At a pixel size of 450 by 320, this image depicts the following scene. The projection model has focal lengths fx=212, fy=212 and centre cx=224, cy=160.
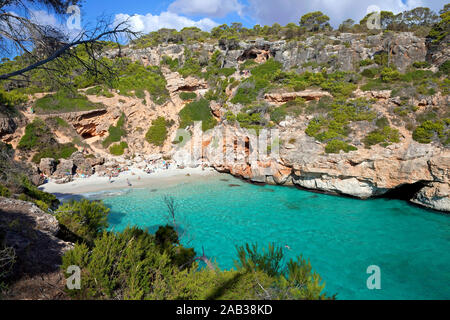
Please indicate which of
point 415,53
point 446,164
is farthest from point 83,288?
point 415,53

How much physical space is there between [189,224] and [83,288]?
8.07m

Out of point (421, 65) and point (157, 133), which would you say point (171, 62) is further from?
point (421, 65)

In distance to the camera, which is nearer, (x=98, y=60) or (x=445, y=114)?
(x=98, y=60)

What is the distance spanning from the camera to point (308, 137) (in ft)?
55.4

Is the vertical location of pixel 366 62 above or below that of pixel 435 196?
above

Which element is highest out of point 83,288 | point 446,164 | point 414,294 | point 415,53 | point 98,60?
point 415,53

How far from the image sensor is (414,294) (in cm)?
738

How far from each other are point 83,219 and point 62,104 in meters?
21.2

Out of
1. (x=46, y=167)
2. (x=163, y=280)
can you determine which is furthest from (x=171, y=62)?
(x=163, y=280)

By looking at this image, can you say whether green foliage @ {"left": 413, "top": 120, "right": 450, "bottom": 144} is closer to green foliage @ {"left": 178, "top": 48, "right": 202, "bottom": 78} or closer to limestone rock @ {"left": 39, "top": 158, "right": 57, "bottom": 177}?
green foliage @ {"left": 178, "top": 48, "right": 202, "bottom": 78}

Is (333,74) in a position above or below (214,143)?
above

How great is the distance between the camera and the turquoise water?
810 centimetres

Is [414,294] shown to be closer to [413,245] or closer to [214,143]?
[413,245]
